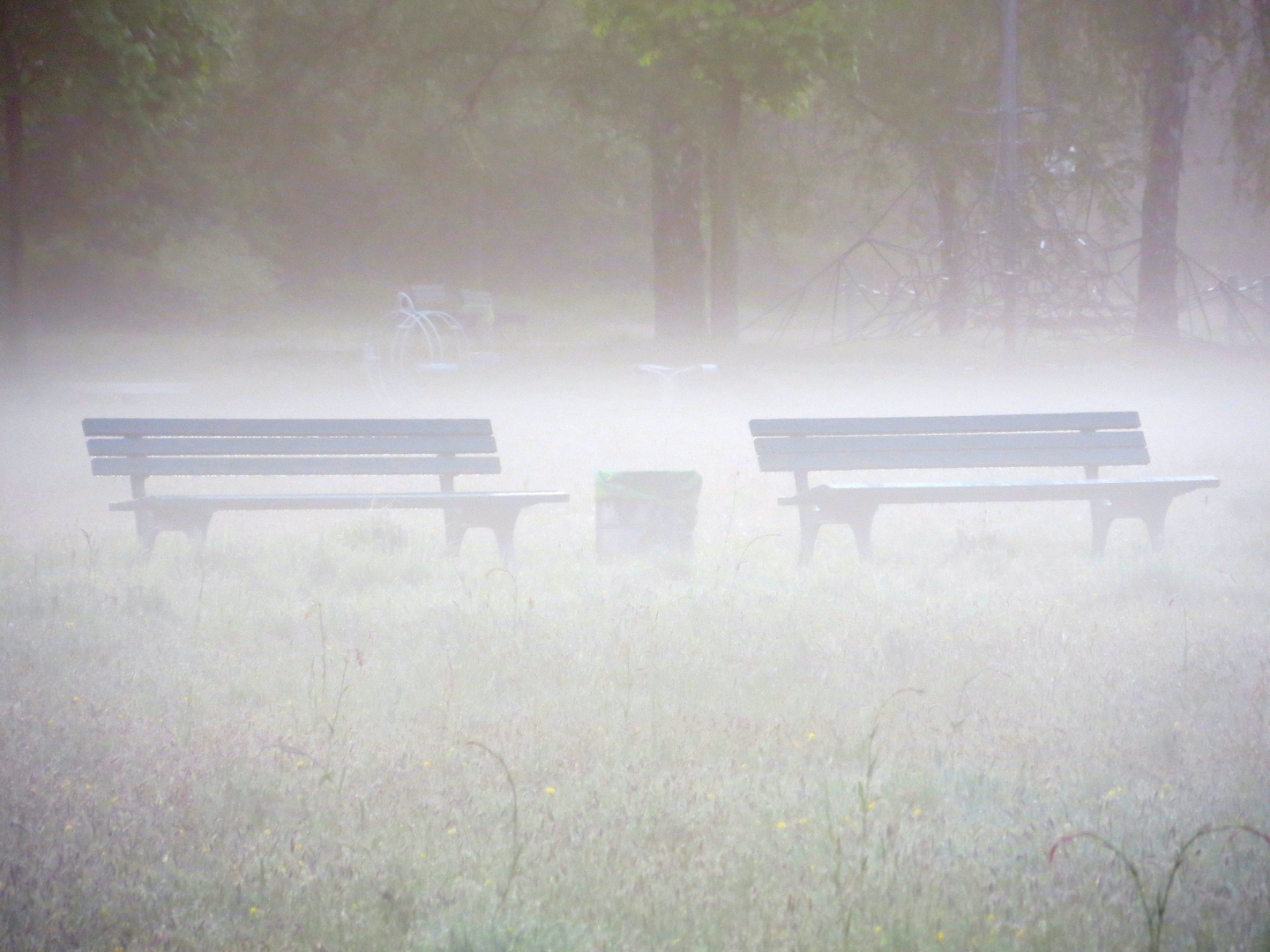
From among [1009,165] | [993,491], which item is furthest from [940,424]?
[1009,165]

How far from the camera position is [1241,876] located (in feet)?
9.58

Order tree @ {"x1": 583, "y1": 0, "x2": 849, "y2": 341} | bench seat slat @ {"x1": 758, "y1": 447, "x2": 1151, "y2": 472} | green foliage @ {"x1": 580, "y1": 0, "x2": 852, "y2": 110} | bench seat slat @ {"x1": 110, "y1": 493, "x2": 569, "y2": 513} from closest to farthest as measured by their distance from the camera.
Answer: bench seat slat @ {"x1": 110, "y1": 493, "x2": 569, "y2": 513} < bench seat slat @ {"x1": 758, "y1": 447, "x2": 1151, "y2": 472} < green foliage @ {"x1": 580, "y1": 0, "x2": 852, "y2": 110} < tree @ {"x1": 583, "y1": 0, "x2": 849, "y2": 341}

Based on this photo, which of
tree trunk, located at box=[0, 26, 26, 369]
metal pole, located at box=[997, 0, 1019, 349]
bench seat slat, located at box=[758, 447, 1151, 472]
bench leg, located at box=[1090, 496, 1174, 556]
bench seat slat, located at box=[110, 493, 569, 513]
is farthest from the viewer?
metal pole, located at box=[997, 0, 1019, 349]

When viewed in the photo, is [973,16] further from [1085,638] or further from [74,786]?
[74,786]

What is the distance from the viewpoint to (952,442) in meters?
7.02

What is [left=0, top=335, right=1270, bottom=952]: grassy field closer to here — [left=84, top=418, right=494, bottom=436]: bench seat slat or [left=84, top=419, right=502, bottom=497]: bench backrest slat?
[left=84, top=419, right=502, bottom=497]: bench backrest slat

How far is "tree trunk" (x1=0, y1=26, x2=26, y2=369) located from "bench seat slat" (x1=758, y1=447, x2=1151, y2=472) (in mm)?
13917

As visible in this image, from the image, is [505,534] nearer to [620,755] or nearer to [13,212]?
[620,755]

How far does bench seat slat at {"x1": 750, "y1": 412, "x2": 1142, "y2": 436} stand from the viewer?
6.89 metres

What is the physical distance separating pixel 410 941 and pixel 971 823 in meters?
1.54

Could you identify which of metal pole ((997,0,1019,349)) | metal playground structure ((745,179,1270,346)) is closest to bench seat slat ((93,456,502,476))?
metal pole ((997,0,1019,349))

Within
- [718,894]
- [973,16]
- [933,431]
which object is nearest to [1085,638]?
[933,431]

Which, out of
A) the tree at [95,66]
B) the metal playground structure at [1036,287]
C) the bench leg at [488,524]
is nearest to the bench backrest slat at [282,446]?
the bench leg at [488,524]

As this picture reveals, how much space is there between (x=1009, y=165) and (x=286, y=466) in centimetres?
1521
